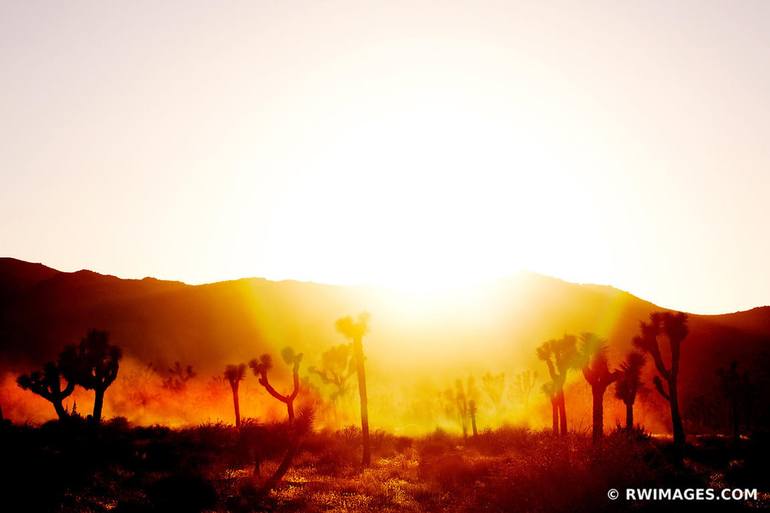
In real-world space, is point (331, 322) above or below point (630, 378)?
above

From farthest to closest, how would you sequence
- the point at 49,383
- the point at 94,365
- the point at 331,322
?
the point at 331,322 → the point at 94,365 → the point at 49,383

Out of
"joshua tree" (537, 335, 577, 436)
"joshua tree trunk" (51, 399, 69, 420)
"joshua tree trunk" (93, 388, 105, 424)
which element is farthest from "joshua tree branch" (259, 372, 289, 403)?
"joshua tree" (537, 335, 577, 436)

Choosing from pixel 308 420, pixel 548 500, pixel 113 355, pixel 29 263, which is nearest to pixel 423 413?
pixel 113 355

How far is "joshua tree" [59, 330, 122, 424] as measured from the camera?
4219 cm

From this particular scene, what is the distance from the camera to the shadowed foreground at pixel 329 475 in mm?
19469

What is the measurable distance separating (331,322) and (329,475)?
118m

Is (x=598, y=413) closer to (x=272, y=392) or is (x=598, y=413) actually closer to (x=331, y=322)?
(x=272, y=392)

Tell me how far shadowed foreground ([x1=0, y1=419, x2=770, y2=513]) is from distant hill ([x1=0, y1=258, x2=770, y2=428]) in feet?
255

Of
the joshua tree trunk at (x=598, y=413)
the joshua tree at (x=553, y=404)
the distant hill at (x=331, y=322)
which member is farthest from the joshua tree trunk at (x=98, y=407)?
the distant hill at (x=331, y=322)

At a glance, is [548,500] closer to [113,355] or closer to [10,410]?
[113,355]

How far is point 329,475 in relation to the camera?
1262 inches

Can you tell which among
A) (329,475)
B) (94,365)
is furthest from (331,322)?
(329,475)

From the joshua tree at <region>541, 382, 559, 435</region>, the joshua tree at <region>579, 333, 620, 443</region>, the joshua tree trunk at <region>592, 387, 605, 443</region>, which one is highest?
the joshua tree at <region>579, 333, 620, 443</region>

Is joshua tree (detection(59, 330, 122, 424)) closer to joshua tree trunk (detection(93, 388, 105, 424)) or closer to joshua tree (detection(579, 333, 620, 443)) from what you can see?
joshua tree trunk (detection(93, 388, 105, 424))
